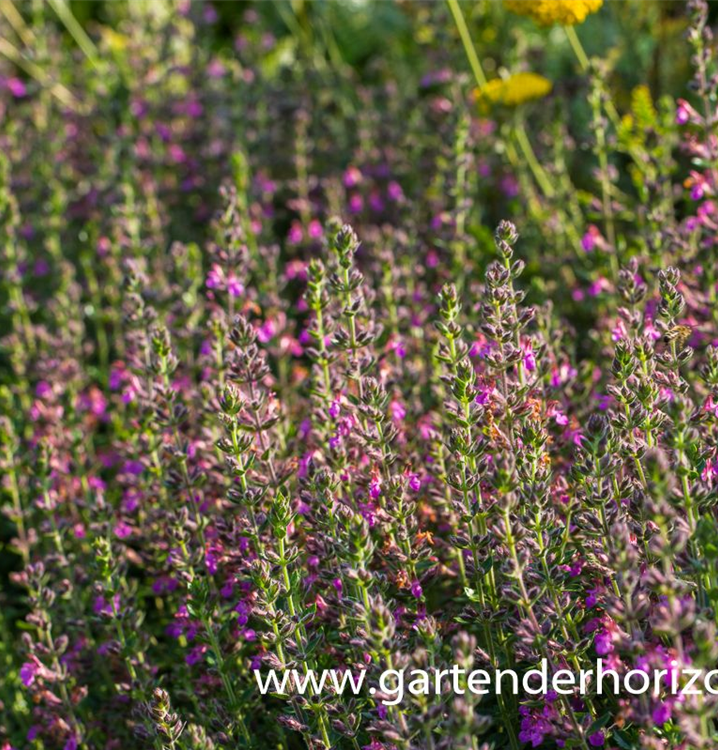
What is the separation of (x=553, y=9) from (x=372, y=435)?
6.41 ft

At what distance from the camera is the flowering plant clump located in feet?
7.02

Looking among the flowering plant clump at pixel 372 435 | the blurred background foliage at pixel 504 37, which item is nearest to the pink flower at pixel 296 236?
the flowering plant clump at pixel 372 435

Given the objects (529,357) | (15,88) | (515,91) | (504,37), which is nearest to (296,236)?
(515,91)

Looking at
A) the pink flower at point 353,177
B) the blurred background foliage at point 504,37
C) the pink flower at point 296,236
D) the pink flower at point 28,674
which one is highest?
the blurred background foliage at point 504,37

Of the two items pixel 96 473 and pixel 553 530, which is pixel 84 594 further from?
pixel 553 530

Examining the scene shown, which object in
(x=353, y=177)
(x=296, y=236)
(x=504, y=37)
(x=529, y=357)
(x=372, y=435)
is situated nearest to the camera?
(x=372, y=435)

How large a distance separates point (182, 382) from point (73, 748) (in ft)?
4.37

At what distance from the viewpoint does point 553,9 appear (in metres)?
3.52

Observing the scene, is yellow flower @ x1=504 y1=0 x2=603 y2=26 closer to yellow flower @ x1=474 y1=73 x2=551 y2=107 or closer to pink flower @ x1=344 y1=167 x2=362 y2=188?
yellow flower @ x1=474 y1=73 x2=551 y2=107

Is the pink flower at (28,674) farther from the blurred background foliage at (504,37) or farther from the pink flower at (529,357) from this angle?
the blurred background foliage at (504,37)

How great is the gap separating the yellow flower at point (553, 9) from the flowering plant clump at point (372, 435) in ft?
0.04

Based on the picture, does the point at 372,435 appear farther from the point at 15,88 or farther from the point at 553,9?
the point at 15,88

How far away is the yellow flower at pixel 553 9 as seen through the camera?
3.51 metres

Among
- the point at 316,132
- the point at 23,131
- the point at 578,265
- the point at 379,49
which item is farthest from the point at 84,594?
the point at 379,49
